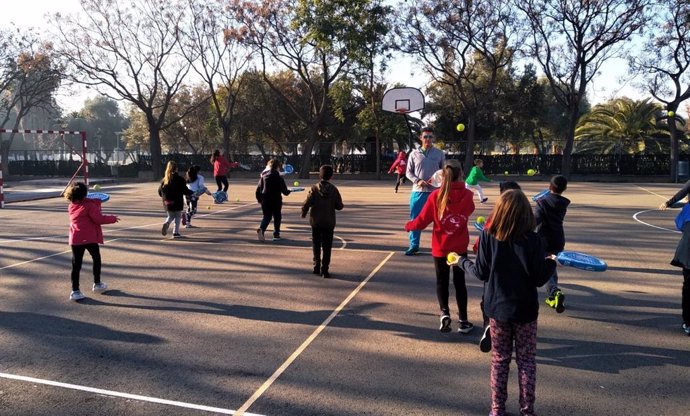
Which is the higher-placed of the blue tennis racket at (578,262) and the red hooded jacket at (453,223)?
the red hooded jacket at (453,223)

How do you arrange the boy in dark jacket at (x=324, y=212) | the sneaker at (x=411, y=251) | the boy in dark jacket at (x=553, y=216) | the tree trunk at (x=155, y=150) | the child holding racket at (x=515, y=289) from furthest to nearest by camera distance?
1. the tree trunk at (x=155, y=150)
2. the sneaker at (x=411, y=251)
3. the boy in dark jacket at (x=324, y=212)
4. the boy in dark jacket at (x=553, y=216)
5. the child holding racket at (x=515, y=289)

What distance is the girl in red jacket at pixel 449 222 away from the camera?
510cm

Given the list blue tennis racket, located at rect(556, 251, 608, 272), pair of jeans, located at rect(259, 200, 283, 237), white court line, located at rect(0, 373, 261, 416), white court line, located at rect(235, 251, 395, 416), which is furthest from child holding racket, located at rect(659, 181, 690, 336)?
pair of jeans, located at rect(259, 200, 283, 237)

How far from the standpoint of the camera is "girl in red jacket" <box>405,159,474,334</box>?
A: 5100 millimetres

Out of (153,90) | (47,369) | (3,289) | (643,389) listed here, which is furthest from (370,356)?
(153,90)

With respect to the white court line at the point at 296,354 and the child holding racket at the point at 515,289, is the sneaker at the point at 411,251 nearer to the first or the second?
the white court line at the point at 296,354

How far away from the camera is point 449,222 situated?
510 centimetres

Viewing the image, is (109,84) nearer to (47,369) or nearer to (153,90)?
(153,90)

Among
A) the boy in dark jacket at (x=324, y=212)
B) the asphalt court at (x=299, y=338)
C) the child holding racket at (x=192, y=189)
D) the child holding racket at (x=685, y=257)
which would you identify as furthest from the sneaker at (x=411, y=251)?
the child holding racket at (x=192, y=189)

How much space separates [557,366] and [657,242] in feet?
24.1

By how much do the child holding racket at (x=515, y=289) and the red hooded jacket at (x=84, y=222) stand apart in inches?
199

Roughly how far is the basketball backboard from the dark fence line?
40.6ft

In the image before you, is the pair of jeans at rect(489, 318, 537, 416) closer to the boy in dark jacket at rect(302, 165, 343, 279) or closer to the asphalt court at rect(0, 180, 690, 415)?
the asphalt court at rect(0, 180, 690, 415)

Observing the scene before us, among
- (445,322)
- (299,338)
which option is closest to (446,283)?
(445,322)
